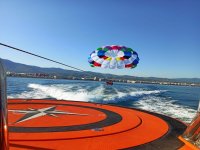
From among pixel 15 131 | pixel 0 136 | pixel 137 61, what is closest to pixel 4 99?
pixel 0 136

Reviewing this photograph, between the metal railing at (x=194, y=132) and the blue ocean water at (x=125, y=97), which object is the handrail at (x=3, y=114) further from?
the blue ocean water at (x=125, y=97)

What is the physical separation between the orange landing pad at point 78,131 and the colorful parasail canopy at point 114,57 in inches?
462

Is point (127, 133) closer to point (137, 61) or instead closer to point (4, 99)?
point (4, 99)

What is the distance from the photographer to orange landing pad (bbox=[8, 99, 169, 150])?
945 cm

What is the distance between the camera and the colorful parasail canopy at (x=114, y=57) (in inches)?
1059

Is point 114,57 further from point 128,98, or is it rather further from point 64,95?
point 64,95

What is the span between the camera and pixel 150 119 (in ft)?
51.3

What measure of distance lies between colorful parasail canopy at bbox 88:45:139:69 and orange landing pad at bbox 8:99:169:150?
11.7m

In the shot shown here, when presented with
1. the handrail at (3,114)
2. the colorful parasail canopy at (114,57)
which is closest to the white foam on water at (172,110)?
the colorful parasail canopy at (114,57)

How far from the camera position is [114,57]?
2753 cm

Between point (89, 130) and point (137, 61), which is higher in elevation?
point (137, 61)

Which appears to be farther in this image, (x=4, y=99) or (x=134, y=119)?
(x=134, y=119)

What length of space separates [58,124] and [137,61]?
53.2 ft

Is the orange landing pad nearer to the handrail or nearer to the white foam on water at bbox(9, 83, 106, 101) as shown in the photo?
the handrail
